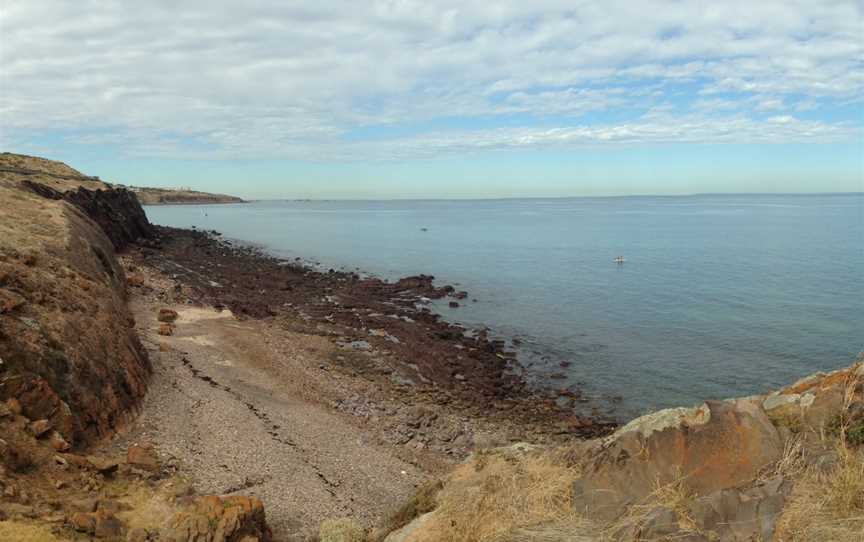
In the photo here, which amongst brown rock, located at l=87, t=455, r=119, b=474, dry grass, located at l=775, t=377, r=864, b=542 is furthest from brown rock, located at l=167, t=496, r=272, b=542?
dry grass, located at l=775, t=377, r=864, b=542

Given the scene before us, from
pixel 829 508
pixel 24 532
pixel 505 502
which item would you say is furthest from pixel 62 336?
pixel 829 508

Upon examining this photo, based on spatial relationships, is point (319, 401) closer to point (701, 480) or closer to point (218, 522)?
point (218, 522)

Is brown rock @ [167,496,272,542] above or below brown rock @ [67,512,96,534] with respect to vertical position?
below

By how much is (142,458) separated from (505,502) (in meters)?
8.49

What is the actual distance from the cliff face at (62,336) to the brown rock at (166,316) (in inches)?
128

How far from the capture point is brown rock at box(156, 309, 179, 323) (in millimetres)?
25297

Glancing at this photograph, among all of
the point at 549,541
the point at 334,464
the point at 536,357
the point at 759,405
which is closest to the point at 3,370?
the point at 334,464

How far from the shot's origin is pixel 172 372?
61.4ft

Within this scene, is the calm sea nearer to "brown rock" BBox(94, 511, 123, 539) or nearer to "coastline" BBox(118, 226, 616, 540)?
"coastline" BBox(118, 226, 616, 540)

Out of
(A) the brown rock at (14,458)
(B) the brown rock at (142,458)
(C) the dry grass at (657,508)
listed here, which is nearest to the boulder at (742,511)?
(C) the dry grass at (657,508)

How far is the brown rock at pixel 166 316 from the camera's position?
83.0 ft

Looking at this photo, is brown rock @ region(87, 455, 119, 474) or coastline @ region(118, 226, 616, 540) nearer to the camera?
brown rock @ region(87, 455, 119, 474)

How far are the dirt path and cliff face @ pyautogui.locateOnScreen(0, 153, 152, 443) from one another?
1.10 m

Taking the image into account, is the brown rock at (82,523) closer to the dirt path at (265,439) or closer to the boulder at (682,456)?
the dirt path at (265,439)
